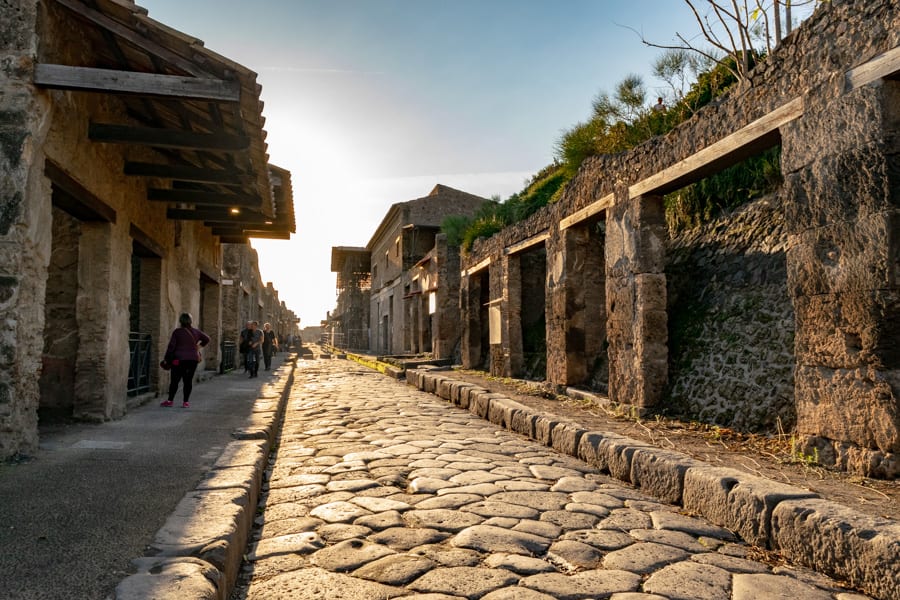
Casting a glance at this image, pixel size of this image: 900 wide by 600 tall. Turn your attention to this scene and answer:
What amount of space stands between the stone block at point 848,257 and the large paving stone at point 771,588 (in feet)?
7.77

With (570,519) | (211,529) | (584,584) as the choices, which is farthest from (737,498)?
(211,529)

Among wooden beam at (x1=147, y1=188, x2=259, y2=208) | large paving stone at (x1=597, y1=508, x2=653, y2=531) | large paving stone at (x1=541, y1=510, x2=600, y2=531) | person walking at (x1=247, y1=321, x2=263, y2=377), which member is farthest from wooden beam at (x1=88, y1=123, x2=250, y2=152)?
person walking at (x1=247, y1=321, x2=263, y2=377)

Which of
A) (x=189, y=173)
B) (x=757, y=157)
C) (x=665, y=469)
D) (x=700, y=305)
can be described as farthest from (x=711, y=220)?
(x=189, y=173)

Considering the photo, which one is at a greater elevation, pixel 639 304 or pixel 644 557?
pixel 639 304

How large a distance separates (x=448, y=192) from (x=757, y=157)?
20.4 m

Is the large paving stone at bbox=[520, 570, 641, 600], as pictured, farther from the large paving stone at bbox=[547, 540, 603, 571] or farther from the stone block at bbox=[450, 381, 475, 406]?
the stone block at bbox=[450, 381, 475, 406]

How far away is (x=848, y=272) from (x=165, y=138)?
5.87 metres

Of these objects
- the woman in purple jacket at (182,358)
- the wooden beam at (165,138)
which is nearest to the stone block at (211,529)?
the wooden beam at (165,138)

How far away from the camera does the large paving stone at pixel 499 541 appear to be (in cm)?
294

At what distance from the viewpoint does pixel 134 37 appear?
195 inches

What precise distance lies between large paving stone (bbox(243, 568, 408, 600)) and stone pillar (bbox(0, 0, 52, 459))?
2768 mm

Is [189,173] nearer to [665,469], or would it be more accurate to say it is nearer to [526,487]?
[526,487]

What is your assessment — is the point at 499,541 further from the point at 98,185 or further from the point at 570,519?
the point at 98,185

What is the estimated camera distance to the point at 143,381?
8383mm
